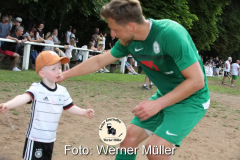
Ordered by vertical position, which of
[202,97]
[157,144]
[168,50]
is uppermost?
[168,50]

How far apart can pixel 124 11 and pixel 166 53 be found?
1.74 feet

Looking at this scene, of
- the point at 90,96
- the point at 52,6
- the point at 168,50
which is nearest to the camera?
the point at 168,50

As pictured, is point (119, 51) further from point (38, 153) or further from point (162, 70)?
point (38, 153)

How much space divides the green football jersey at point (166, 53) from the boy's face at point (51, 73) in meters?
0.75

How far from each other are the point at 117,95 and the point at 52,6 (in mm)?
10594

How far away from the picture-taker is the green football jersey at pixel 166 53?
282cm

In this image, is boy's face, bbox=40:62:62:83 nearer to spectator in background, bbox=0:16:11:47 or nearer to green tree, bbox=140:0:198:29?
spectator in background, bbox=0:16:11:47

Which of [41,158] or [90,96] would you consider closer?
[41,158]

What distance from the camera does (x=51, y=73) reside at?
10.7 ft

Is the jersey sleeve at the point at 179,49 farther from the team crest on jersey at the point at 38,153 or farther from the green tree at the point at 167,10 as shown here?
the green tree at the point at 167,10

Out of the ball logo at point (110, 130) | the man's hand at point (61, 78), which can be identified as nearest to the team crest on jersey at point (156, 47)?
the ball logo at point (110, 130)

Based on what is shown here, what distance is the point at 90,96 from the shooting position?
9.10 metres

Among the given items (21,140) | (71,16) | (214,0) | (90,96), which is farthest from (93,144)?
(214,0)

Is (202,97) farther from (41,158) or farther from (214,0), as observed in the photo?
(214,0)
